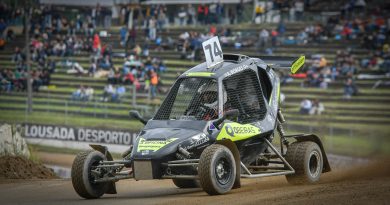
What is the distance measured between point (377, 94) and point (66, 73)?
47.2 feet

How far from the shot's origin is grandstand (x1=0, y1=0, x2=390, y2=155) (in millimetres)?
30297

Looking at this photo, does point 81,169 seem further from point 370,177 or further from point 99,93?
point 99,93

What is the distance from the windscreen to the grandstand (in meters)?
13.0

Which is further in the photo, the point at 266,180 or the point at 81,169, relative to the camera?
the point at 266,180

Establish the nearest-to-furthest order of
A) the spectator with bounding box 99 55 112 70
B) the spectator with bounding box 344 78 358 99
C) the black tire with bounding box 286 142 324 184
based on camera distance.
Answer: the black tire with bounding box 286 142 324 184 → the spectator with bounding box 344 78 358 99 → the spectator with bounding box 99 55 112 70

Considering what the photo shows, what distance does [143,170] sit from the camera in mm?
12312

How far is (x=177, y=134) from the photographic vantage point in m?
12.7

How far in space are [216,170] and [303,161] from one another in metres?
→ 2.36

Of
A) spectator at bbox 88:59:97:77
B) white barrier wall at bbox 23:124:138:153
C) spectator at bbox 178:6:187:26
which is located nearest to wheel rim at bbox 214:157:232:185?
white barrier wall at bbox 23:124:138:153

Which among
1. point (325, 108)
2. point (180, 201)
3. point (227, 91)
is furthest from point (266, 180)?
point (325, 108)

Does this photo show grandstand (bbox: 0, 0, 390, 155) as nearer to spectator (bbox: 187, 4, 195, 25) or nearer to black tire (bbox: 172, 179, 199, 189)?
spectator (bbox: 187, 4, 195, 25)

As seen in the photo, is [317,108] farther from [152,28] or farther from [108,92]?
[152,28]

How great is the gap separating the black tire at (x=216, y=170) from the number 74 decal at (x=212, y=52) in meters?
1.92

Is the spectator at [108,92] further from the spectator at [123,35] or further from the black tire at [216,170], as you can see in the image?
the black tire at [216,170]
